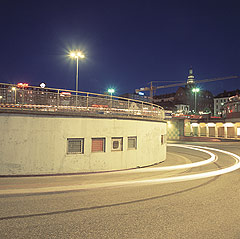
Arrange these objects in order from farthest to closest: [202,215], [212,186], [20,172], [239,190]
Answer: [20,172] < [212,186] < [239,190] < [202,215]

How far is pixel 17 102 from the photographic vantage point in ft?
33.2

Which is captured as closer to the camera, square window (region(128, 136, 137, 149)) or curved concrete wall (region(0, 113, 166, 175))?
curved concrete wall (region(0, 113, 166, 175))

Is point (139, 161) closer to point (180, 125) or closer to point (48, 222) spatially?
point (48, 222)

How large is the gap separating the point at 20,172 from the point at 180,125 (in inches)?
1447

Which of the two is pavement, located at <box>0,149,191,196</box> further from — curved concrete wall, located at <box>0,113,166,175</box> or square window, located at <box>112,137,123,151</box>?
square window, located at <box>112,137,123,151</box>

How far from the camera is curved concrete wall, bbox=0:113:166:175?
951cm

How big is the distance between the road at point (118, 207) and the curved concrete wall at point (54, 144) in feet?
2.64

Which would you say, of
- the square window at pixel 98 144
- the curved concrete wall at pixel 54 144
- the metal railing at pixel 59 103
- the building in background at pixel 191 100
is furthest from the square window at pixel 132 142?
the building in background at pixel 191 100

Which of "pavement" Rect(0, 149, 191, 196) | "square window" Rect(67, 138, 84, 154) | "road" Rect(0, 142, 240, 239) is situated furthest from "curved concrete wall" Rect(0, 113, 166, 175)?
"road" Rect(0, 142, 240, 239)

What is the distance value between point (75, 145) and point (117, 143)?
244 centimetres

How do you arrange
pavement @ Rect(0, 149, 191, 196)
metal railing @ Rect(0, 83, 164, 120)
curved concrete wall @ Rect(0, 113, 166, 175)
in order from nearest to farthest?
pavement @ Rect(0, 149, 191, 196) → curved concrete wall @ Rect(0, 113, 166, 175) → metal railing @ Rect(0, 83, 164, 120)

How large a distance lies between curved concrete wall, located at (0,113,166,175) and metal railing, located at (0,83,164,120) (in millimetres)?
606

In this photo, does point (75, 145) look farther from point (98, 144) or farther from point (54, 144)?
point (98, 144)

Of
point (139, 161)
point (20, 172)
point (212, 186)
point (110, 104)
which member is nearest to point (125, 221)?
point (212, 186)
